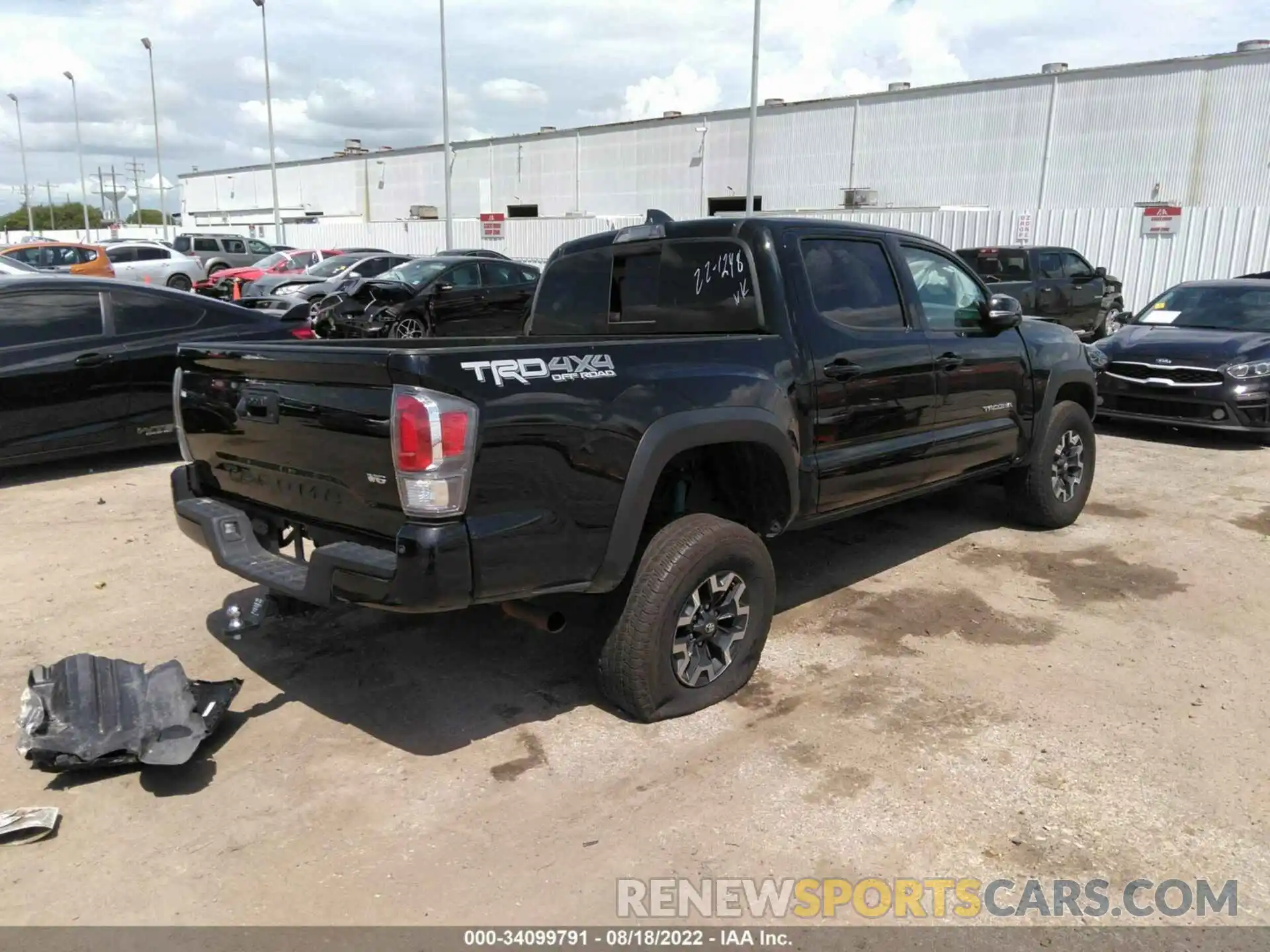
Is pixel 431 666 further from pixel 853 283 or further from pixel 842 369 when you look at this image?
pixel 853 283

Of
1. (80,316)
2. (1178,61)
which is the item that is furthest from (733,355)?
(1178,61)

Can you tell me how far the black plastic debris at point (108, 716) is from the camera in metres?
3.28

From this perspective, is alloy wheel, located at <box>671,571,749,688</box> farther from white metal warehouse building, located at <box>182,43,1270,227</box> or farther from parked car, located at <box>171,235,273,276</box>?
parked car, located at <box>171,235,273,276</box>

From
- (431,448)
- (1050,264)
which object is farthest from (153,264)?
(431,448)

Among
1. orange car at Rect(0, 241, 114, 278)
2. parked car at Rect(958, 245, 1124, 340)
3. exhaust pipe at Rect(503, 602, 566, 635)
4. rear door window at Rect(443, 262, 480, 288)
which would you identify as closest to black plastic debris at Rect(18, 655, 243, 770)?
exhaust pipe at Rect(503, 602, 566, 635)

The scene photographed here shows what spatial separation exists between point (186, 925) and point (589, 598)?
6.04 ft

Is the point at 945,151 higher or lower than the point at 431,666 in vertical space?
higher

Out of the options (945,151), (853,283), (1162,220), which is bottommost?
(853,283)

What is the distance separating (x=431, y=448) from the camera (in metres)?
2.94

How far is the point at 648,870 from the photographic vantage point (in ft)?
9.56

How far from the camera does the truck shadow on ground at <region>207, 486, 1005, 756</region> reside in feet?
12.5

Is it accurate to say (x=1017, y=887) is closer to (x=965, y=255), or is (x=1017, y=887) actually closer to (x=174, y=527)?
(x=174, y=527)

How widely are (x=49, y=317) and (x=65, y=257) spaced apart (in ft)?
59.5
